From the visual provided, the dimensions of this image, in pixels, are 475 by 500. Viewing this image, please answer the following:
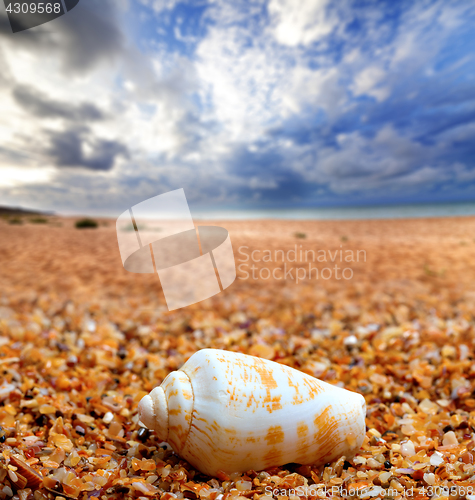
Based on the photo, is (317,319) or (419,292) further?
(419,292)

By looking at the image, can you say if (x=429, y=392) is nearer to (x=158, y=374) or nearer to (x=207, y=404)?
(x=207, y=404)

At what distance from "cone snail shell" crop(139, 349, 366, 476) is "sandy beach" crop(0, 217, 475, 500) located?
0.13 metres

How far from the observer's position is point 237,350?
367cm

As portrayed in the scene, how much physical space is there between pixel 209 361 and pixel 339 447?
40.5 inches

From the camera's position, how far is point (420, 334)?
394 cm

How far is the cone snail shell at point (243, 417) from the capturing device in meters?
1.62

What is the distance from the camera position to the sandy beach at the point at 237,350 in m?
1.76

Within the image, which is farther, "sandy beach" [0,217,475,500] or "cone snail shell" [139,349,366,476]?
"sandy beach" [0,217,475,500]

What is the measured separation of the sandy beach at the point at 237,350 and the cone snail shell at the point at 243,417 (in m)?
0.13

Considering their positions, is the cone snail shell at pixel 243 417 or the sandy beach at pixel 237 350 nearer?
the cone snail shell at pixel 243 417

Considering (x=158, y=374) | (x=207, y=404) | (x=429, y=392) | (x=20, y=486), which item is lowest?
(x=429, y=392)

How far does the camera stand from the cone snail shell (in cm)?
162

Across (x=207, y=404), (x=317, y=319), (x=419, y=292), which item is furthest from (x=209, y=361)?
(x=419, y=292)

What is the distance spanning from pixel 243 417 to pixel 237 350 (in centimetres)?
207
